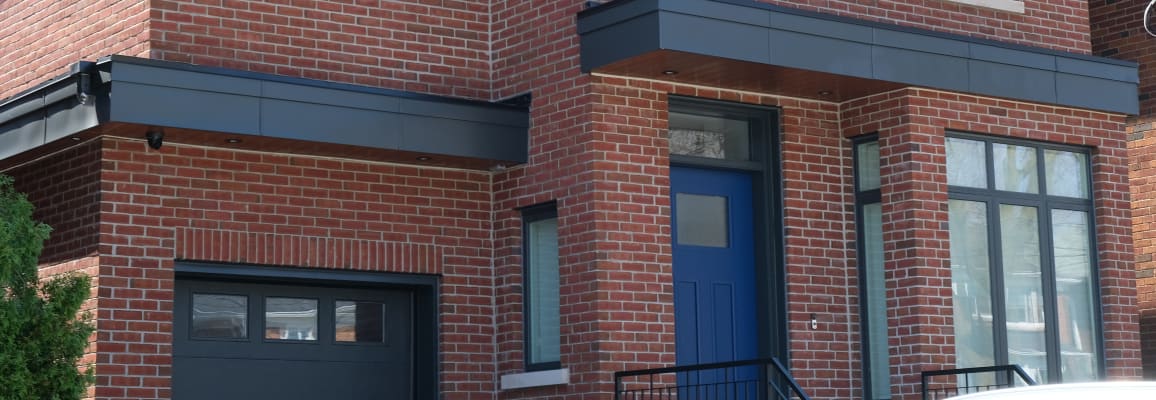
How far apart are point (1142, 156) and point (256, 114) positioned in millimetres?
8630

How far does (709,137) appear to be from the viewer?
505 inches

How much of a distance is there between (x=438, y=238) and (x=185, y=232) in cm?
198

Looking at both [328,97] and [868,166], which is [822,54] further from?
[328,97]

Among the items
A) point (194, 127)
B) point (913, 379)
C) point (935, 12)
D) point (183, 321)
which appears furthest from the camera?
point (935, 12)

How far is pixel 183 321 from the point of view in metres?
11.5

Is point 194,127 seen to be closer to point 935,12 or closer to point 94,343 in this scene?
point 94,343

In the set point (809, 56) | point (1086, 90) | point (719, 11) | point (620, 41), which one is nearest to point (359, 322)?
point (620, 41)

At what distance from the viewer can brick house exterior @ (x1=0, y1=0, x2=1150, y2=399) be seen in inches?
442

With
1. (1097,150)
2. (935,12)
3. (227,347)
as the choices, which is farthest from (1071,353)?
(227,347)

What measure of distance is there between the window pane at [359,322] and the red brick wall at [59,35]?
241cm

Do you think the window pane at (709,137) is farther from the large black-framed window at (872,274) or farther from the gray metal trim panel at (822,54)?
the gray metal trim panel at (822,54)

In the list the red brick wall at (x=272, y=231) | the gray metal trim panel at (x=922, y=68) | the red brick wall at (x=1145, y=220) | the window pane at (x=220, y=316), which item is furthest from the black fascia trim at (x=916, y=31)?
the window pane at (x=220, y=316)

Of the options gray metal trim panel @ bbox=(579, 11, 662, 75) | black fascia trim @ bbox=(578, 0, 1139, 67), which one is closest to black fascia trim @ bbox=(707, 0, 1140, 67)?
black fascia trim @ bbox=(578, 0, 1139, 67)

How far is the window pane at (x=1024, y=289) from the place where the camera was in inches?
517
